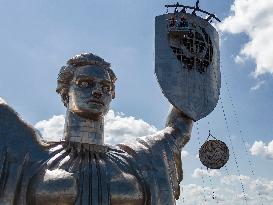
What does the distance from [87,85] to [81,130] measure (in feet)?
2.34

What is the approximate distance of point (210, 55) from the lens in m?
9.41

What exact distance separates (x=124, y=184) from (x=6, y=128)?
191 cm

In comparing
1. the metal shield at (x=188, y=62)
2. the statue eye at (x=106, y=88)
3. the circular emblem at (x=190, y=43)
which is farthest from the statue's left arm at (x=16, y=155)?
the circular emblem at (x=190, y=43)

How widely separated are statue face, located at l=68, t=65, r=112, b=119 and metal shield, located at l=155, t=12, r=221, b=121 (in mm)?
1444

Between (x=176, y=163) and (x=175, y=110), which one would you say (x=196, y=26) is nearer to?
(x=175, y=110)

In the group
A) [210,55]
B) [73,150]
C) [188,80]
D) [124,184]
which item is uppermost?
[210,55]

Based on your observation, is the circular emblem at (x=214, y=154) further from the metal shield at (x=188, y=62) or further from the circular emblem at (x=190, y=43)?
the circular emblem at (x=190, y=43)

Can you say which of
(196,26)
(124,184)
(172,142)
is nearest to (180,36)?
(196,26)

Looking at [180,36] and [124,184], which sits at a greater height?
[180,36]

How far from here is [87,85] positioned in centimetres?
737

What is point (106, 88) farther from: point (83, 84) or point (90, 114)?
point (90, 114)

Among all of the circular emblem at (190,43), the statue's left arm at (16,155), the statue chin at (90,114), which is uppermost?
the circular emblem at (190,43)

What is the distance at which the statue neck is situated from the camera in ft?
24.5

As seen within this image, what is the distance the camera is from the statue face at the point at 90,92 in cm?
729
